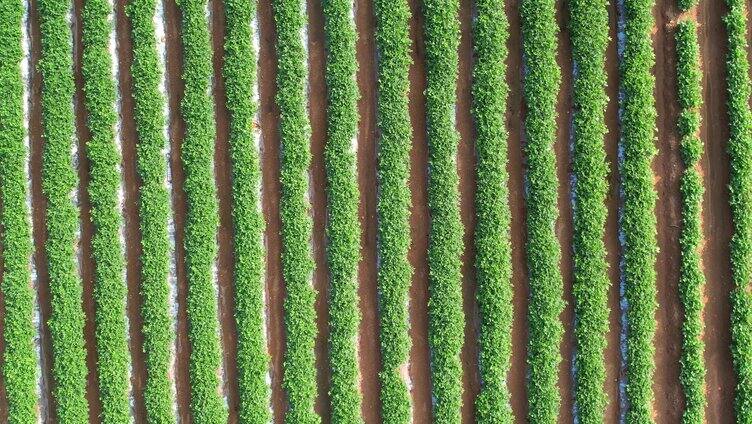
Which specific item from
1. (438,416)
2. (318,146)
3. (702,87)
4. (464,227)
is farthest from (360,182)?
(702,87)

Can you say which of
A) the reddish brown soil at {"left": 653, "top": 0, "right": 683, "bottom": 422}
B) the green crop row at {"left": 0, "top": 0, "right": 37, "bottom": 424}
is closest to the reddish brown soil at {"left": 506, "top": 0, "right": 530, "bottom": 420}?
the reddish brown soil at {"left": 653, "top": 0, "right": 683, "bottom": 422}

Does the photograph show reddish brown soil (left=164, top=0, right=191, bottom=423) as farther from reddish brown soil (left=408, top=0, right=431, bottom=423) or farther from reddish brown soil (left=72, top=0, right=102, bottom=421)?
reddish brown soil (left=408, top=0, right=431, bottom=423)

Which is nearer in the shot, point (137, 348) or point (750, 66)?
point (750, 66)

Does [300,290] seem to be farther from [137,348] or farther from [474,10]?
[474,10]

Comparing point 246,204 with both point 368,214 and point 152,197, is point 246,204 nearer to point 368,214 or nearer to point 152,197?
point 152,197

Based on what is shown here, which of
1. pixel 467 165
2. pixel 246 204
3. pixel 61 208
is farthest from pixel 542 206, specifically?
pixel 61 208

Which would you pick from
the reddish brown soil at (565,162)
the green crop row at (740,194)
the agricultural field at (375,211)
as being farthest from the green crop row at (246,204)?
the green crop row at (740,194)

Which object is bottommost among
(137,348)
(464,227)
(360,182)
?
(137,348)
